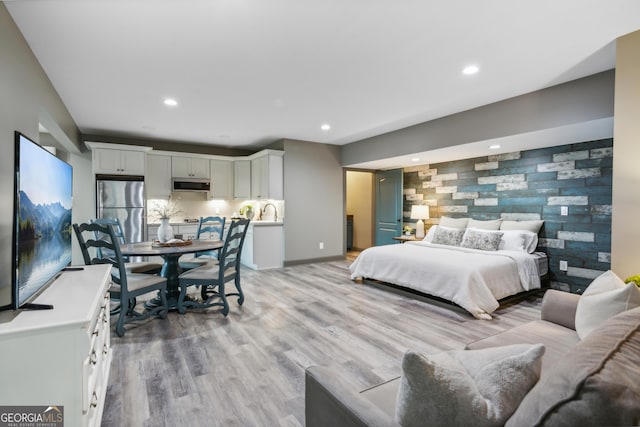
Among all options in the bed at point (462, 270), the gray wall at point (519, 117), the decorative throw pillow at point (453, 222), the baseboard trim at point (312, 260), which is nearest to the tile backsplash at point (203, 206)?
the baseboard trim at point (312, 260)

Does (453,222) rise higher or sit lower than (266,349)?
higher

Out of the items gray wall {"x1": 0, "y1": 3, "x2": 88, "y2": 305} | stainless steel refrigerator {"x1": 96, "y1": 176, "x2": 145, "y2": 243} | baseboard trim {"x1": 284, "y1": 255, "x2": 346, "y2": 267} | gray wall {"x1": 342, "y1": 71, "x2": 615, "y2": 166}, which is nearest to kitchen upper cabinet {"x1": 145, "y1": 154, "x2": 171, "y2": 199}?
stainless steel refrigerator {"x1": 96, "y1": 176, "x2": 145, "y2": 243}

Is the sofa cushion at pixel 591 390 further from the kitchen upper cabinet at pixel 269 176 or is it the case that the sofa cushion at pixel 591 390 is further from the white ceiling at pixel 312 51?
the kitchen upper cabinet at pixel 269 176

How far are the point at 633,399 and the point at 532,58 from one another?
10.2ft

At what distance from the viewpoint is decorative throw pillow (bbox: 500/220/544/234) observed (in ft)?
15.2

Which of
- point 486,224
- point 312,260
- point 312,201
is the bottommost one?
point 312,260

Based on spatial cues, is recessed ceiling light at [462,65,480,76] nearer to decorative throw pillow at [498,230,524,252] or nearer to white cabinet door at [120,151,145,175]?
decorative throw pillow at [498,230,524,252]

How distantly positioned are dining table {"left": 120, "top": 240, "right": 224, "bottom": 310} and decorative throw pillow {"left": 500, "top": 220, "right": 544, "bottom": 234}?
424 cm

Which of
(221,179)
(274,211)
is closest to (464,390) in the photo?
(274,211)

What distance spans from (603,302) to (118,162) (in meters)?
6.53

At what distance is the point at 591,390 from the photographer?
0.61 metres

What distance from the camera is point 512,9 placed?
2.12m

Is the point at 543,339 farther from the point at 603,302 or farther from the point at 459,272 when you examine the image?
the point at 459,272

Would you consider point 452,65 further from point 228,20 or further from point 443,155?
point 443,155
